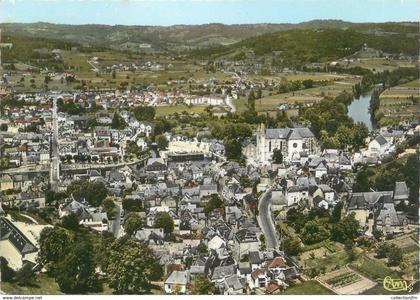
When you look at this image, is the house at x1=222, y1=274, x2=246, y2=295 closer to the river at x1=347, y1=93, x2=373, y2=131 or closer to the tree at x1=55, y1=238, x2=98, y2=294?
the tree at x1=55, y1=238, x2=98, y2=294

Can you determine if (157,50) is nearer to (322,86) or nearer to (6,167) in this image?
(322,86)

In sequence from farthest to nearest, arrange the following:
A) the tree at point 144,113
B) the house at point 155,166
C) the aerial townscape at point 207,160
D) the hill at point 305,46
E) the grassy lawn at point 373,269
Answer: the hill at point 305,46
the tree at point 144,113
the house at point 155,166
the aerial townscape at point 207,160
the grassy lawn at point 373,269

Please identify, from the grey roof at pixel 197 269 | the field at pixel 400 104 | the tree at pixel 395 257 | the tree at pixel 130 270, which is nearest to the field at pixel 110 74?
the field at pixel 400 104

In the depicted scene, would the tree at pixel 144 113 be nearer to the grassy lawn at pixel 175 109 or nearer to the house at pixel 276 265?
the grassy lawn at pixel 175 109

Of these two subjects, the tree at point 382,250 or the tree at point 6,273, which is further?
the tree at point 382,250

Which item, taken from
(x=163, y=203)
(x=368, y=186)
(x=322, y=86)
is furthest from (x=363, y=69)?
(x=163, y=203)

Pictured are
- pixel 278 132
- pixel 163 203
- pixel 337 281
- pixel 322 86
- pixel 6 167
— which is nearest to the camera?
pixel 337 281
